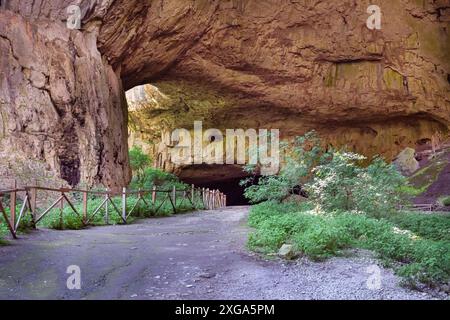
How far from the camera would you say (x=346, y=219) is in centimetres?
796

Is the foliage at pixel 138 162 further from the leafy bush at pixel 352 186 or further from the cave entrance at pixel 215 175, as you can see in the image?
the leafy bush at pixel 352 186

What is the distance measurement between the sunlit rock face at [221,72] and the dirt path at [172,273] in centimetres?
711

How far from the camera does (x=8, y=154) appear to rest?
39.8 feet

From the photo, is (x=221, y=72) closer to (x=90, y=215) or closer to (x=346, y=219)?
(x=90, y=215)

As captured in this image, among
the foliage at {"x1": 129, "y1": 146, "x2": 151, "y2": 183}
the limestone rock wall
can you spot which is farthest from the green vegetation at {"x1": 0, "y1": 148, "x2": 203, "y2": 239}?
the foliage at {"x1": 129, "y1": 146, "x2": 151, "y2": 183}

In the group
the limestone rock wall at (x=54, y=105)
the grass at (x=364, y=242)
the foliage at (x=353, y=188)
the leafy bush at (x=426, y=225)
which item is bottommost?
the leafy bush at (x=426, y=225)

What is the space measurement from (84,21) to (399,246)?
1415 cm

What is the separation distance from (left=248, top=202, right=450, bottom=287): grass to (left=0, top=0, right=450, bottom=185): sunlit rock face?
9.23m

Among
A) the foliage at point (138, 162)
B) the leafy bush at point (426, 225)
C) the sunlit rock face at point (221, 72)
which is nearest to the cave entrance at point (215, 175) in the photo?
the foliage at point (138, 162)

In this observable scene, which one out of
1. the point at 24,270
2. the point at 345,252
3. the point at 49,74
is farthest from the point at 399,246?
the point at 49,74

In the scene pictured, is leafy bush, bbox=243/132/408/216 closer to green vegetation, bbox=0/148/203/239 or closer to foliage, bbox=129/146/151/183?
green vegetation, bbox=0/148/203/239

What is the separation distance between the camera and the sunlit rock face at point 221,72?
44.8 feet

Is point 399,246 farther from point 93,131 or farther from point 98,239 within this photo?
point 93,131

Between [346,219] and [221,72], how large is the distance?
1656 cm
